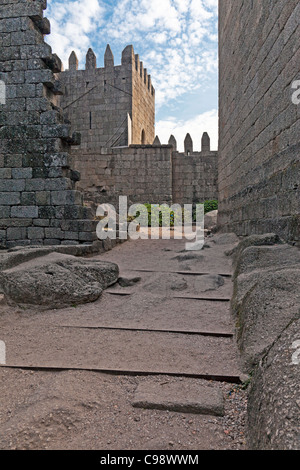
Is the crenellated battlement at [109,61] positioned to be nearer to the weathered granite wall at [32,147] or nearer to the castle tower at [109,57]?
the castle tower at [109,57]

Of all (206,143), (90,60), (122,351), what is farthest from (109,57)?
(122,351)

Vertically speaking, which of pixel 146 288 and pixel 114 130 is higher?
pixel 114 130

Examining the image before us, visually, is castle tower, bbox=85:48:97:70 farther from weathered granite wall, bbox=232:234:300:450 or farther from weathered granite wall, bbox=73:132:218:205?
weathered granite wall, bbox=232:234:300:450

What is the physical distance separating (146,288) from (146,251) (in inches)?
104

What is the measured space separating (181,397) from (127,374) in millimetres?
433

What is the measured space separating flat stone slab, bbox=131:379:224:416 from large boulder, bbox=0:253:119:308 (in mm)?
1701

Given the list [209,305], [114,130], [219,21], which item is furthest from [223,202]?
[114,130]

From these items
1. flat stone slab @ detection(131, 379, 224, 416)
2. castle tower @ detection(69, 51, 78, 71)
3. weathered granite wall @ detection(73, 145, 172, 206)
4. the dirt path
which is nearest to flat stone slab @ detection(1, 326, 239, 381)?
the dirt path

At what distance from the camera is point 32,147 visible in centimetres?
600

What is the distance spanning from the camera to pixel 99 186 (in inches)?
519

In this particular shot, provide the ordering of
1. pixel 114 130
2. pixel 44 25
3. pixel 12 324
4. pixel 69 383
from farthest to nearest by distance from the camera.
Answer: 1. pixel 114 130
2. pixel 44 25
3. pixel 12 324
4. pixel 69 383

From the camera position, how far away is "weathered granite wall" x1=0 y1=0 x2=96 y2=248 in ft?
19.5
